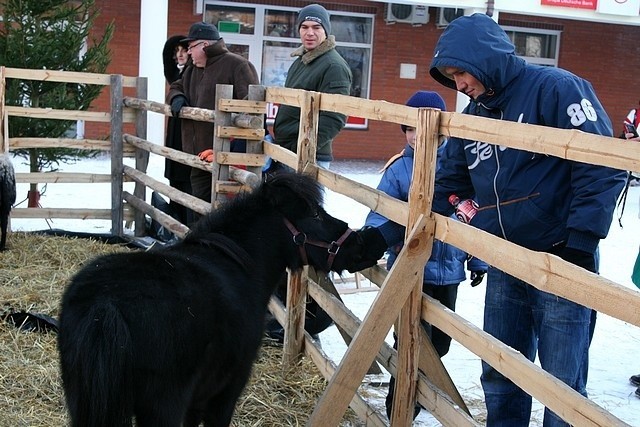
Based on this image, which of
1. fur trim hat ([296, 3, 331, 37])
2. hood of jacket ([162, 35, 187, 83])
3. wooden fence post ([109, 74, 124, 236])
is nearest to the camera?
fur trim hat ([296, 3, 331, 37])

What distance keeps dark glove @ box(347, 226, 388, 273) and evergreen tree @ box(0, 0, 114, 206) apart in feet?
21.9

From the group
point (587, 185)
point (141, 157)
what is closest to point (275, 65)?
point (141, 157)

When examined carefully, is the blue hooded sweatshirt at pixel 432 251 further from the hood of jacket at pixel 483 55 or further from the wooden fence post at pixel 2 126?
the wooden fence post at pixel 2 126

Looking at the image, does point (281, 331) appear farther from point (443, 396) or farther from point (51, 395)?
point (443, 396)

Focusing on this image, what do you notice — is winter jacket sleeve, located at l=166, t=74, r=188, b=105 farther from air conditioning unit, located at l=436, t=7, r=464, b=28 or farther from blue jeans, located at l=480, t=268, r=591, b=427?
air conditioning unit, located at l=436, t=7, r=464, b=28

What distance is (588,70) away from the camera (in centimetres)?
1928

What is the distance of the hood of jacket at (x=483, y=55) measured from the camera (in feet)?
10.5

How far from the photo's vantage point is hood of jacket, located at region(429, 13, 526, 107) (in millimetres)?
3189

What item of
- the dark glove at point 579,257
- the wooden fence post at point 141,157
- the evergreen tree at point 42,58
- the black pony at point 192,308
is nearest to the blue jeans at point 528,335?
the dark glove at point 579,257

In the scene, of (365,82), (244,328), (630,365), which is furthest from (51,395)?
(365,82)

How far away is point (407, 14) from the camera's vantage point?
1750 centimetres

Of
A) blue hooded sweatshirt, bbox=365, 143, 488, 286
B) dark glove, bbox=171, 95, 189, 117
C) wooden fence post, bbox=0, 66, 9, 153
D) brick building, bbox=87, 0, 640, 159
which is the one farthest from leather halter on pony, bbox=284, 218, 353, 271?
brick building, bbox=87, 0, 640, 159

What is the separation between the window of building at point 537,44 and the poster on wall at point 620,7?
9.43 feet

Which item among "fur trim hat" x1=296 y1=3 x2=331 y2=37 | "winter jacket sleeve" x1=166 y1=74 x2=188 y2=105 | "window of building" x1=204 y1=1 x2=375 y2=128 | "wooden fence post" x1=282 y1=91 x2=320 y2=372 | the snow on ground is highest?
"window of building" x1=204 y1=1 x2=375 y2=128
